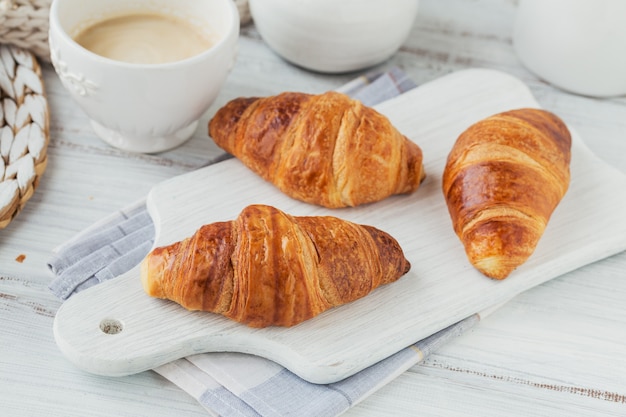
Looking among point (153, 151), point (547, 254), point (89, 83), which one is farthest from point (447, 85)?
point (89, 83)

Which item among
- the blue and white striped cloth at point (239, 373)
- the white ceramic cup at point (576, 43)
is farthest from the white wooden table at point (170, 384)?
the white ceramic cup at point (576, 43)

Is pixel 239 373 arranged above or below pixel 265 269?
below

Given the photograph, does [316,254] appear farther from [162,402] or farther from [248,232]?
[162,402]

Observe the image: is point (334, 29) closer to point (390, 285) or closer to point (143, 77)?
point (143, 77)

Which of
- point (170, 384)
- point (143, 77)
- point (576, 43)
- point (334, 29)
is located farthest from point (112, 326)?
point (576, 43)

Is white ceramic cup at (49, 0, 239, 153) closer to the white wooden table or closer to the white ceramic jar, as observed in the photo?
the white wooden table

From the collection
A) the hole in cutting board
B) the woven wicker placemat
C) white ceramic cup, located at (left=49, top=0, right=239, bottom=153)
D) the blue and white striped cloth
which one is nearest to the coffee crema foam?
white ceramic cup, located at (left=49, top=0, right=239, bottom=153)
